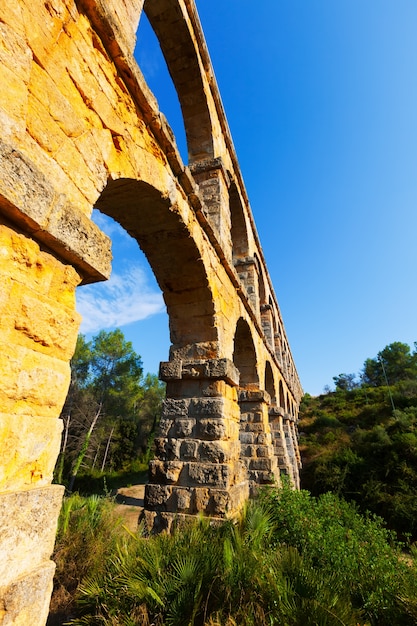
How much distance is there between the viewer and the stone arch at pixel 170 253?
311 cm

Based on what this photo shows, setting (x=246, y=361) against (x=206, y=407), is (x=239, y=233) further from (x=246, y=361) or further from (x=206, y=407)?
(x=206, y=407)

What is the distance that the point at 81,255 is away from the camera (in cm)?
171

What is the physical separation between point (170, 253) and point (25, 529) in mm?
3051

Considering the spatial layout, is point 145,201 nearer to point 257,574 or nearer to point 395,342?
point 257,574

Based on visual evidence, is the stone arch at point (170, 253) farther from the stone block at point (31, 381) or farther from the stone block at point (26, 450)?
the stone block at point (26, 450)

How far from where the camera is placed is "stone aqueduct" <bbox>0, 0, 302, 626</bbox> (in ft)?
4.33

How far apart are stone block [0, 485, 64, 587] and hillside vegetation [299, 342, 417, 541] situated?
564 cm

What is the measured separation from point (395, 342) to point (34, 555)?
4156cm

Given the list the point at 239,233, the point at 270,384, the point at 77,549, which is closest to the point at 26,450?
the point at 77,549

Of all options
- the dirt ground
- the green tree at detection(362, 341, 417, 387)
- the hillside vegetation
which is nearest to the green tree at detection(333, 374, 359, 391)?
the green tree at detection(362, 341, 417, 387)

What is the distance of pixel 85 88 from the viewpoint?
208 cm

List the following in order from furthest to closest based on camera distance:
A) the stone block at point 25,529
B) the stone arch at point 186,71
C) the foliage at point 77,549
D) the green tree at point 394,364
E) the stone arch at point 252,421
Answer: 1. the green tree at point 394,364
2. the stone arch at point 252,421
3. the stone arch at point 186,71
4. the foliage at point 77,549
5. the stone block at point 25,529

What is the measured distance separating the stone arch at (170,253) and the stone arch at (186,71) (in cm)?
288

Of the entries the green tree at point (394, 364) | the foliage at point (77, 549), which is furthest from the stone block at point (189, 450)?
the green tree at point (394, 364)
